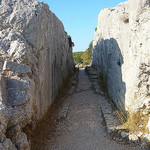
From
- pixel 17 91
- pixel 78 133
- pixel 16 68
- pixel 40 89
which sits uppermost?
pixel 16 68

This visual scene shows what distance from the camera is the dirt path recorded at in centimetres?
409

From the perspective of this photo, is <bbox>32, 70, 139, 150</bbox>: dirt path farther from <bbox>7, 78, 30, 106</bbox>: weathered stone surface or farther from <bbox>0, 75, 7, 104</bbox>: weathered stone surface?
<bbox>0, 75, 7, 104</bbox>: weathered stone surface

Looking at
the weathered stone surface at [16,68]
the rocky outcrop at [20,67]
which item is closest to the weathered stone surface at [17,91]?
the rocky outcrop at [20,67]

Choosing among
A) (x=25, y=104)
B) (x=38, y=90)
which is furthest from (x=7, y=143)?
Answer: (x=38, y=90)

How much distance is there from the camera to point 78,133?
4789 millimetres

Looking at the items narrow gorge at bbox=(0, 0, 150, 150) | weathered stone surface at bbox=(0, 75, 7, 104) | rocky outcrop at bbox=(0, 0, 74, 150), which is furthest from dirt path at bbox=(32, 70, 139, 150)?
weathered stone surface at bbox=(0, 75, 7, 104)

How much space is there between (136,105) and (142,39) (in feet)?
6.13

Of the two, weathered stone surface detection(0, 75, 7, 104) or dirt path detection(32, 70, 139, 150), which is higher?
weathered stone surface detection(0, 75, 7, 104)

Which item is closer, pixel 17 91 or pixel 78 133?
pixel 17 91

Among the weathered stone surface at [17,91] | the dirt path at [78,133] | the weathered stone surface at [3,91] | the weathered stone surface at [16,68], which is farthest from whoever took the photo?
the dirt path at [78,133]

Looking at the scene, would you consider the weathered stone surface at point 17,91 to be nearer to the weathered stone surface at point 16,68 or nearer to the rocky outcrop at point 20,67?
the rocky outcrop at point 20,67

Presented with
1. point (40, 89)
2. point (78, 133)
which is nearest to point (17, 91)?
point (40, 89)

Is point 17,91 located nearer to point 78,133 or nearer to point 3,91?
point 3,91

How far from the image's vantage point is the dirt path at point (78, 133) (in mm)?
4090
